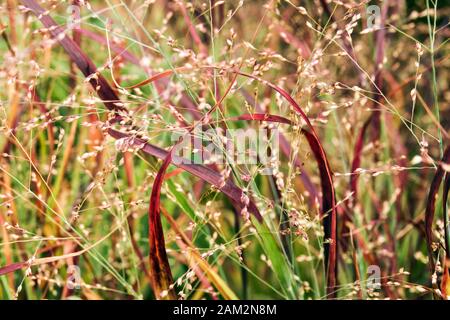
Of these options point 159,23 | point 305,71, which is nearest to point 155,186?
point 305,71

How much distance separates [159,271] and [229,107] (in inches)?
22.9

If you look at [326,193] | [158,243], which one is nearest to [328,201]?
[326,193]

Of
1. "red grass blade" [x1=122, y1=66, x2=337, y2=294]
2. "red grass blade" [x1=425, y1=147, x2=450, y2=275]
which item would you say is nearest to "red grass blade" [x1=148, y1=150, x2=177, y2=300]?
"red grass blade" [x1=122, y1=66, x2=337, y2=294]

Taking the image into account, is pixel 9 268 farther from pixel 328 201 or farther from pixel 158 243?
pixel 328 201

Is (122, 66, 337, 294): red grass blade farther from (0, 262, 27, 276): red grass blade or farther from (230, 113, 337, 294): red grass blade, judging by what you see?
(0, 262, 27, 276): red grass blade

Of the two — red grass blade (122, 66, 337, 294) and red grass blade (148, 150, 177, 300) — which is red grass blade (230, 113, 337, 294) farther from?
red grass blade (148, 150, 177, 300)

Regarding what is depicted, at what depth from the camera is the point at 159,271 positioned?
0.90m

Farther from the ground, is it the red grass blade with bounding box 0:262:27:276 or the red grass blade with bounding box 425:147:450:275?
the red grass blade with bounding box 425:147:450:275

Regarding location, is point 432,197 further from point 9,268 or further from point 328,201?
point 9,268

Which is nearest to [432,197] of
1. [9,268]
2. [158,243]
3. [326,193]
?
[326,193]

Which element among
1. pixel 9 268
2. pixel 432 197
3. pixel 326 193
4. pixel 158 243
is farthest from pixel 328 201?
pixel 9 268

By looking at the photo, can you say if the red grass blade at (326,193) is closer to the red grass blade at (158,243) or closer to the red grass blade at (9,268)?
the red grass blade at (158,243)

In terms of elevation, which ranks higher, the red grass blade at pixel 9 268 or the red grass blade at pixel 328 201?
the red grass blade at pixel 328 201

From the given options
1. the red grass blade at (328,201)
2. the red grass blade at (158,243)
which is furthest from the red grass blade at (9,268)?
the red grass blade at (328,201)
